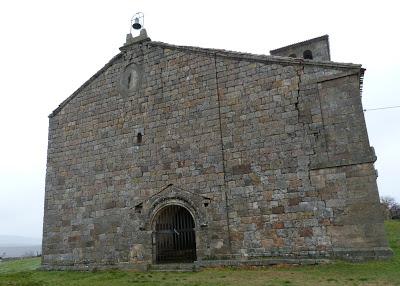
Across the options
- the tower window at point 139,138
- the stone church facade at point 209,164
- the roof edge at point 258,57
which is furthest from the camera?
the tower window at point 139,138

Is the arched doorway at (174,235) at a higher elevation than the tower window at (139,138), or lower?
lower

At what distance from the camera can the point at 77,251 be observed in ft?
50.5

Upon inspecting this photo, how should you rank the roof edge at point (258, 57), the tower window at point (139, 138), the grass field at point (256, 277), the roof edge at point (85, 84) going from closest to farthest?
the grass field at point (256, 277) < the roof edge at point (258, 57) < the tower window at point (139, 138) < the roof edge at point (85, 84)

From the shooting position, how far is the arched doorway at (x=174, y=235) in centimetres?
1464

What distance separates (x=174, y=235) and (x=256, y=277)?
5089 millimetres

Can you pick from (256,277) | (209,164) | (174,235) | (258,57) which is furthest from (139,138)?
(256,277)

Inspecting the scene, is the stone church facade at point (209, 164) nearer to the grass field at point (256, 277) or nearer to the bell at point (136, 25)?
the grass field at point (256, 277)

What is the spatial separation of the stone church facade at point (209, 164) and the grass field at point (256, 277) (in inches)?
22.0

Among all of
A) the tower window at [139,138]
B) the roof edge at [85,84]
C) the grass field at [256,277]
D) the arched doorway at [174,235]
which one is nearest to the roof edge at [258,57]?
the roof edge at [85,84]

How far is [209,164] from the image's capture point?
13.8m

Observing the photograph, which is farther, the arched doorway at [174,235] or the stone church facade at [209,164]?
the arched doorway at [174,235]

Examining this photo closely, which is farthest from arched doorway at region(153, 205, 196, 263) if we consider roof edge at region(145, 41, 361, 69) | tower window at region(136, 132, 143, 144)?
roof edge at region(145, 41, 361, 69)

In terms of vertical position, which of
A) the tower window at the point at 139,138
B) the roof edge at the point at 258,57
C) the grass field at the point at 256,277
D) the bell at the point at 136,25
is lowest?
the grass field at the point at 256,277

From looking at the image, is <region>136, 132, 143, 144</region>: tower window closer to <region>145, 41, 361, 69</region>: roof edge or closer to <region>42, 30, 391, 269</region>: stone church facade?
<region>42, 30, 391, 269</region>: stone church facade
